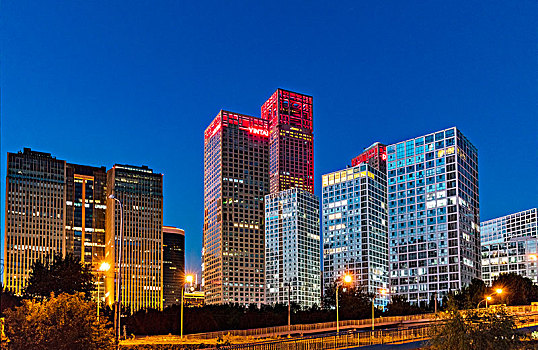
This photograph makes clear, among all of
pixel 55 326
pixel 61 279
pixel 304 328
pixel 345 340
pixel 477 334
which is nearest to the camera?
pixel 55 326

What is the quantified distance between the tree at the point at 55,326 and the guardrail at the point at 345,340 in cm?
1028

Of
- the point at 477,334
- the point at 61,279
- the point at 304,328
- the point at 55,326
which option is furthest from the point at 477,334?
the point at 61,279

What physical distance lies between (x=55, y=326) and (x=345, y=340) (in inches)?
940

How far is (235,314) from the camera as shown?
125000mm

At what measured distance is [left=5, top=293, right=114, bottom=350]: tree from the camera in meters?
32.3

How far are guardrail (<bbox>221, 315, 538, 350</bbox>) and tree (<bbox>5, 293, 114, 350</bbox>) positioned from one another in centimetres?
1028

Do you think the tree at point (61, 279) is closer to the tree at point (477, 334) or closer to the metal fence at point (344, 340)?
the metal fence at point (344, 340)

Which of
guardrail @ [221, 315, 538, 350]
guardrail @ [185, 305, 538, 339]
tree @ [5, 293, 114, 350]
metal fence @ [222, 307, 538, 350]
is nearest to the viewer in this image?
tree @ [5, 293, 114, 350]

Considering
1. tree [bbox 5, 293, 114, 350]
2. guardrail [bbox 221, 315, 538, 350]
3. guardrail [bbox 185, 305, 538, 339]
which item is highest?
tree [bbox 5, 293, 114, 350]

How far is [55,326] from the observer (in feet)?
107

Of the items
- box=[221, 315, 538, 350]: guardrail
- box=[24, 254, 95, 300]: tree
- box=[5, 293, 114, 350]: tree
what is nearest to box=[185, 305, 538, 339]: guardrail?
box=[221, 315, 538, 350]: guardrail

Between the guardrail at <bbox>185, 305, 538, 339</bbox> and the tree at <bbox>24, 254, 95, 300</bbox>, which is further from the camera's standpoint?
the tree at <bbox>24, 254, 95, 300</bbox>

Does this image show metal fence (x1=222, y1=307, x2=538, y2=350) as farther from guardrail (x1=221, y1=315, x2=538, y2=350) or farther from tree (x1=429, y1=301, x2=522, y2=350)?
A: tree (x1=429, y1=301, x2=522, y2=350)

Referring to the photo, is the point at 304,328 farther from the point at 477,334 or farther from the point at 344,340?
the point at 477,334
